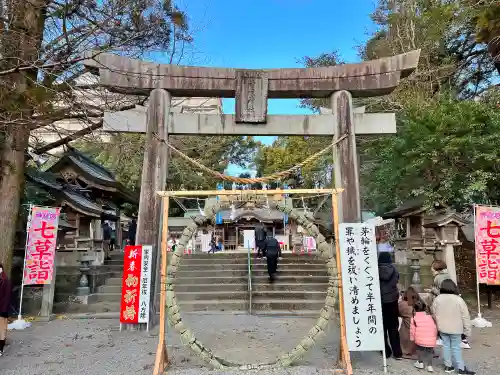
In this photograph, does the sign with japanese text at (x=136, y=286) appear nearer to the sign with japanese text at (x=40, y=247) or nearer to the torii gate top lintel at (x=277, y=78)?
the sign with japanese text at (x=40, y=247)

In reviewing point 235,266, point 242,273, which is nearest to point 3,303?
point 242,273

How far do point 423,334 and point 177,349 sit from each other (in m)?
3.77

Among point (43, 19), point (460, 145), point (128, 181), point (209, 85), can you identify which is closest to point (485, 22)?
point (460, 145)

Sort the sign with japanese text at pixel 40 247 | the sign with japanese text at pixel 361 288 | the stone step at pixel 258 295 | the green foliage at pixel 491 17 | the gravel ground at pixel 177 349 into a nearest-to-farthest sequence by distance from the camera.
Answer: the sign with japanese text at pixel 361 288 < the gravel ground at pixel 177 349 < the green foliage at pixel 491 17 < the sign with japanese text at pixel 40 247 < the stone step at pixel 258 295

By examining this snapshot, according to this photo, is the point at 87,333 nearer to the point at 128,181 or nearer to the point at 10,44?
the point at 10,44

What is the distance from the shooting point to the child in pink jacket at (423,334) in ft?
17.2

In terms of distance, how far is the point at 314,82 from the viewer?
848 centimetres

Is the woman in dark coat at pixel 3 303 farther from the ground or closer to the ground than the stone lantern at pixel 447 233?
closer to the ground

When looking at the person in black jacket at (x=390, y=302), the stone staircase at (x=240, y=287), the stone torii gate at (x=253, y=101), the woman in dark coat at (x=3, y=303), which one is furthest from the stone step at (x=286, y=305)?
the woman in dark coat at (x=3, y=303)

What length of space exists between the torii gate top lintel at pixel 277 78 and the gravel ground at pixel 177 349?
16.4 feet

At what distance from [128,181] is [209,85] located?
1631 centimetres

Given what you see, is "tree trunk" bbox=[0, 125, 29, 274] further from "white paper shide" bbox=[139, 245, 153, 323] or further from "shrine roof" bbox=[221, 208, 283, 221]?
"shrine roof" bbox=[221, 208, 283, 221]

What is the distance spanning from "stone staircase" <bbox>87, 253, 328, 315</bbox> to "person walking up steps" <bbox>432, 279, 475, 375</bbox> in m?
4.87

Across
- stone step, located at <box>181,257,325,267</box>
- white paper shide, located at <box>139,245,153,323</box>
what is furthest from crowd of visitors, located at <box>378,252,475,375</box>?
stone step, located at <box>181,257,325,267</box>
